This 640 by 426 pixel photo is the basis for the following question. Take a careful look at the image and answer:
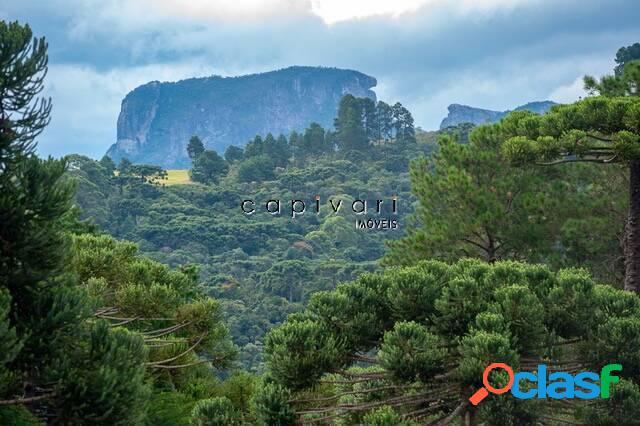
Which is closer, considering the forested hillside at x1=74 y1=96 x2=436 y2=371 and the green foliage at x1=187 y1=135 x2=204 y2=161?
the forested hillside at x1=74 y1=96 x2=436 y2=371

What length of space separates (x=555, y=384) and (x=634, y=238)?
→ 6.25m

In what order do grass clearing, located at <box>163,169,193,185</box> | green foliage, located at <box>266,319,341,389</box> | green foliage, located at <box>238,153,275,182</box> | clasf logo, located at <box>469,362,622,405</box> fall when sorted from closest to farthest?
clasf logo, located at <box>469,362,622,405</box> < green foliage, located at <box>266,319,341,389</box> < green foliage, located at <box>238,153,275,182</box> < grass clearing, located at <box>163,169,193,185</box>

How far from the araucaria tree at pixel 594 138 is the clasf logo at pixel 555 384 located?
16.9ft

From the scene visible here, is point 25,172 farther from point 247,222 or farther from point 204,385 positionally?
point 247,222

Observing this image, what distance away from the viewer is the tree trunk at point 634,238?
415 inches

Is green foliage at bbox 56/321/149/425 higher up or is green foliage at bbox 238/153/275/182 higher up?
green foliage at bbox 238/153/275/182

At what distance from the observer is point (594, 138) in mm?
10375

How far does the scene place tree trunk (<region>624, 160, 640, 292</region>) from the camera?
34.6ft

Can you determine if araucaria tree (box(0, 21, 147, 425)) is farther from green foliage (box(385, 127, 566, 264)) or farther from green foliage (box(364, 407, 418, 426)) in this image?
green foliage (box(385, 127, 566, 264))

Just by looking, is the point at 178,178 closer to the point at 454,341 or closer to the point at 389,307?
the point at 389,307

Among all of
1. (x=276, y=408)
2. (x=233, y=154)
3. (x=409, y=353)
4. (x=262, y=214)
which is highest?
(x=233, y=154)

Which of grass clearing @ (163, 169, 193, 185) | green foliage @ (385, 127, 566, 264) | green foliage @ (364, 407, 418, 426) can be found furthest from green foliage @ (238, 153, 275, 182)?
green foliage @ (364, 407, 418, 426)

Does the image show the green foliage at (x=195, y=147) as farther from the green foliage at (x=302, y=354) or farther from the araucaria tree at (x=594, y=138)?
the green foliage at (x=302, y=354)

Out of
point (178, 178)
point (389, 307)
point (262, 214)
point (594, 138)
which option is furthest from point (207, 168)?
point (389, 307)
